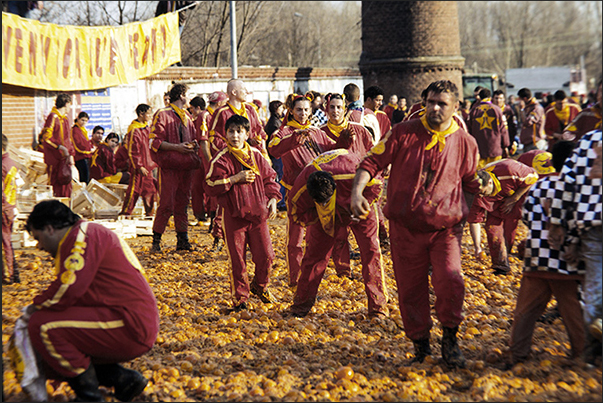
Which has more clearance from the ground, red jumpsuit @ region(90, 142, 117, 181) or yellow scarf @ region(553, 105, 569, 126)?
yellow scarf @ region(553, 105, 569, 126)

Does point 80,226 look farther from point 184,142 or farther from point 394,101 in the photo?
point 394,101

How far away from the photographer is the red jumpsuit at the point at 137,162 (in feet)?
43.2

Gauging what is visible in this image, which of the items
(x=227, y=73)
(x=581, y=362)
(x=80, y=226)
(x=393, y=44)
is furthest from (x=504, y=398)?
(x=393, y=44)

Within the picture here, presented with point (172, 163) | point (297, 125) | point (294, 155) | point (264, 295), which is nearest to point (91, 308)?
point (264, 295)

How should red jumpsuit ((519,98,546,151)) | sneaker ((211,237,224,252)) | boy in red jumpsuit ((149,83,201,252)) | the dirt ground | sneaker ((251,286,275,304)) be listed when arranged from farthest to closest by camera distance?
red jumpsuit ((519,98,546,151)), sneaker ((211,237,224,252)), boy in red jumpsuit ((149,83,201,252)), sneaker ((251,286,275,304)), the dirt ground

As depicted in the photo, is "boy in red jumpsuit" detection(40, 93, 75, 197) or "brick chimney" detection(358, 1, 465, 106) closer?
"boy in red jumpsuit" detection(40, 93, 75, 197)

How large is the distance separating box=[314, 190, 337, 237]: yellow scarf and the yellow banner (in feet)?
31.0

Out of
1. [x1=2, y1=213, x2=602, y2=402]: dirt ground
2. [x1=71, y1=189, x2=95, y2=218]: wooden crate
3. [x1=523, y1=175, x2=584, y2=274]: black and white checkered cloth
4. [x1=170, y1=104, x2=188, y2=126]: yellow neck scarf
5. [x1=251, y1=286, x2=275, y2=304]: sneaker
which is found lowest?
[x1=2, y1=213, x2=602, y2=402]: dirt ground

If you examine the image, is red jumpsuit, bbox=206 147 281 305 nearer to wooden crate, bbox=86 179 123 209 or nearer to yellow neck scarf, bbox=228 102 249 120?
yellow neck scarf, bbox=228 102 249 120

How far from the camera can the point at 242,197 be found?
7098 mm

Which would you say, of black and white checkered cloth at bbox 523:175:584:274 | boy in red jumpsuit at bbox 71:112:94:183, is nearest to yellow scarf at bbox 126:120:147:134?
boy in red jumpsuit at bbox 71:112:94:183

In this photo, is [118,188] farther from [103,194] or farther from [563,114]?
[563,114]

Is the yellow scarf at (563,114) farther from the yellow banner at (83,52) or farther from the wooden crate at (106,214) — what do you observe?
the wooden crate at (106,214)

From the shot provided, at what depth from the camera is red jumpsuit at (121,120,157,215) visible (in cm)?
1318
